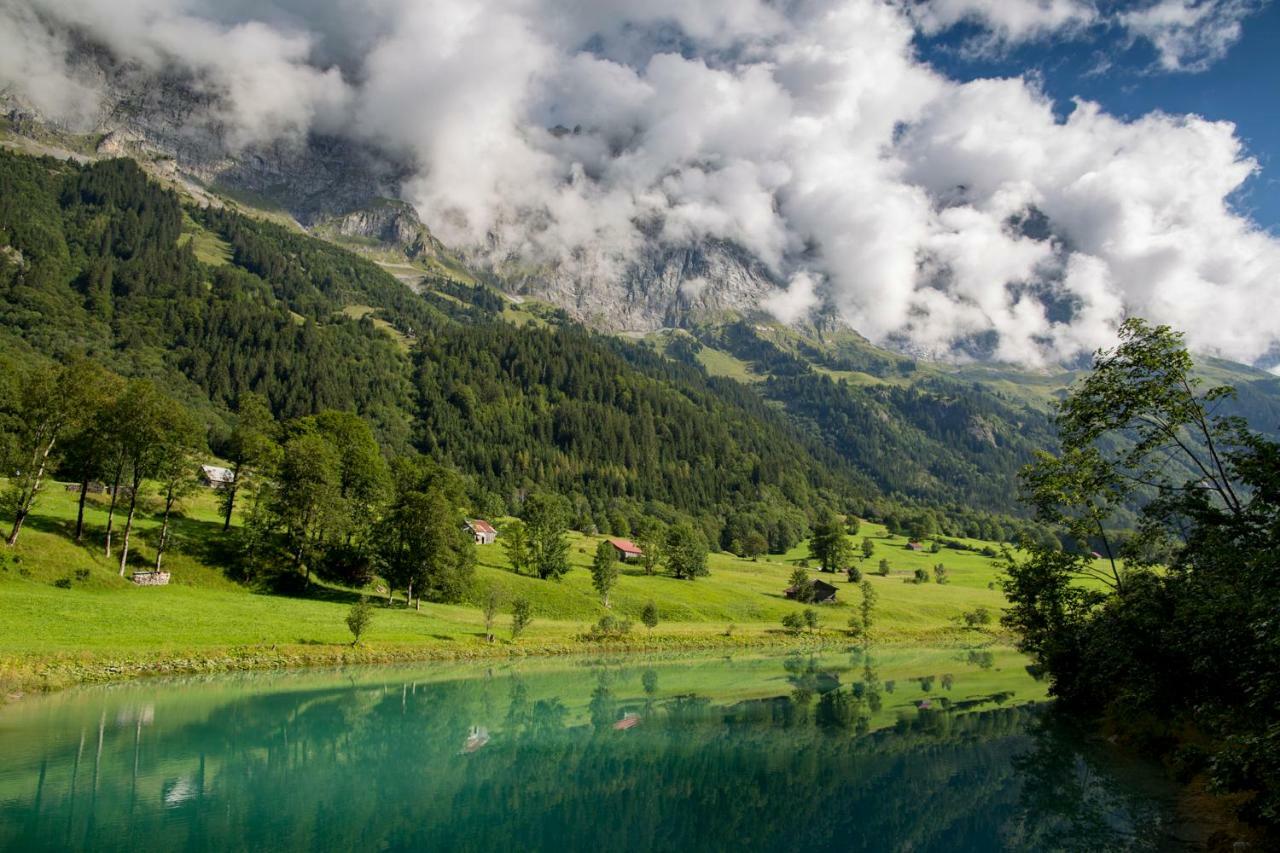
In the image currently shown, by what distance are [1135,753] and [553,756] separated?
2859 cm

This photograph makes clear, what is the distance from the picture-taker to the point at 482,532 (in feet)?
420

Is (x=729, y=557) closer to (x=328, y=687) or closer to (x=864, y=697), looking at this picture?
(x=864, y=697)

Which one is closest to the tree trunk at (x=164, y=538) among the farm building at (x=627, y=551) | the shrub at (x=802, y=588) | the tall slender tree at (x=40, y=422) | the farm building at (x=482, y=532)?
the tall slender tree at (x=40, y=422)

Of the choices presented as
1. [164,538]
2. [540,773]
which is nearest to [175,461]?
[164,538]

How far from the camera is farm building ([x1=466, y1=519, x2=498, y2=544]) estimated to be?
12588cm

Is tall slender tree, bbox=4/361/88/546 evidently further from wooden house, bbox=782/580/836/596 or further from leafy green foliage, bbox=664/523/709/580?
wooden house, bbox=782/580/836/596

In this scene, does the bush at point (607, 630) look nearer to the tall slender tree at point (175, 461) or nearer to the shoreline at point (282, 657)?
the shoreline at point (282, 657)

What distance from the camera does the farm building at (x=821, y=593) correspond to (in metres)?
122

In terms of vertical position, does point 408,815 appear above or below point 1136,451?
below

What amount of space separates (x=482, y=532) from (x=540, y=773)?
100446 millimetres

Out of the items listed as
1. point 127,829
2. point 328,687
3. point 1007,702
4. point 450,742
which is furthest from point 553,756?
point 1007,702

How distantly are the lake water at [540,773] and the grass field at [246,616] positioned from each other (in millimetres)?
5135

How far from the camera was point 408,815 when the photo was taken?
24562 mm

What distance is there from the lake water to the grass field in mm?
5135
